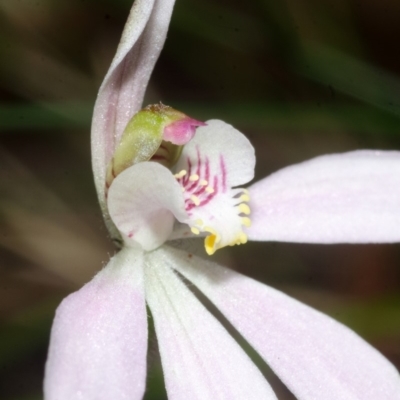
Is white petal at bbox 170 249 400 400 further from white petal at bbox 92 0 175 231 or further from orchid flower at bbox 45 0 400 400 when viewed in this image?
white petal at bbox 92 0 175 231

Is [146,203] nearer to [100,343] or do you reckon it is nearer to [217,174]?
[217,174]

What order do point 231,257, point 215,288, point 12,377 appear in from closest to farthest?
point 215,288 < point 12,377 < point 231,257

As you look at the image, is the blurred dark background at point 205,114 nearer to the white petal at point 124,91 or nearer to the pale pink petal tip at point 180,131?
the white petal at point 124,91

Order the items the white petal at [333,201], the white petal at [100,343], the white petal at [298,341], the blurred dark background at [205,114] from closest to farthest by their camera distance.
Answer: the white petal at [100,343] → the white petal at [298,341] → the white petal at [333,201] → the blurred dark background at [205,114]

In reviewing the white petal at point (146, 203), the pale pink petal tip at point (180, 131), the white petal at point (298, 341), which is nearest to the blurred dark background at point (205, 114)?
the white petal at point (298, 341)

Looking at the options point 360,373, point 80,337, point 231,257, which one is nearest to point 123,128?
point 80,337

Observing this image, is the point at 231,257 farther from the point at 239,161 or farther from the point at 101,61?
the point at 239,161

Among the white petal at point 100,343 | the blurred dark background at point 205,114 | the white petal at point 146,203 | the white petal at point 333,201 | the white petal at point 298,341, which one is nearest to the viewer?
the white petal at point 100,343
